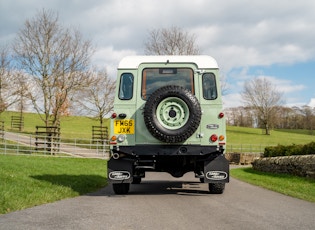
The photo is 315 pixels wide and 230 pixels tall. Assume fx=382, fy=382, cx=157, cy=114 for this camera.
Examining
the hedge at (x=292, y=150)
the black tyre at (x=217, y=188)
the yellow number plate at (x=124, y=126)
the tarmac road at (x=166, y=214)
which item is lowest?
the tarmac road at (x=166, y=214)

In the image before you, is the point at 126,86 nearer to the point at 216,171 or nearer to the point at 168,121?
the point at 168,121

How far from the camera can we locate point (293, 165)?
14.9 meters

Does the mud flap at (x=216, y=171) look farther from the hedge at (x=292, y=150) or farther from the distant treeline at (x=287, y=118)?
the distant treeline at (x=287, y=118)

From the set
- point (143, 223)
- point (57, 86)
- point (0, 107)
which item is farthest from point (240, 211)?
point (0, 107)

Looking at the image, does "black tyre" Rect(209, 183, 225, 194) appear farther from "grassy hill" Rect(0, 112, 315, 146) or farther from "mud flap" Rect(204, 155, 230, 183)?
"grassy hill" Rect(0, 112, 315, 146)

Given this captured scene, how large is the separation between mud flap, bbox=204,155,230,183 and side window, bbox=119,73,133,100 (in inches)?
97.4

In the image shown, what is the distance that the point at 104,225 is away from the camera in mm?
5434

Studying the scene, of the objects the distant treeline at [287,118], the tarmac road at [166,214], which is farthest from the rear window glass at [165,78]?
the distant treeline at [287,118]

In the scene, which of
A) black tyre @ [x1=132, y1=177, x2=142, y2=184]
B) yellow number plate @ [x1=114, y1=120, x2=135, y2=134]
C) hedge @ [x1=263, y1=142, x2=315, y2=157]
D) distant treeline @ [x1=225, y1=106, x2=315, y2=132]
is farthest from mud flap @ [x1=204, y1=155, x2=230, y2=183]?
distant treeline @ [x1=225, y1=106, x2=315, y2=132]

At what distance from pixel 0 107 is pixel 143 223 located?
31201mm

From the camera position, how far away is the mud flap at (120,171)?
8.88 metres

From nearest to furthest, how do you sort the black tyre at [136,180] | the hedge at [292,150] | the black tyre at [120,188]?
1. the black tyre at [120,188]
2. the black tyre at [136,180]
3. the hedge at [292,150]

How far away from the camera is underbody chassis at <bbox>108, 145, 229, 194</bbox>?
8742 millimetres

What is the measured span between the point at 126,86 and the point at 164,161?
2.05 m
